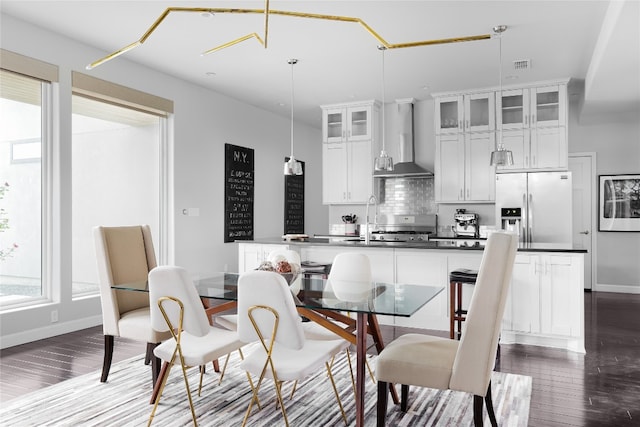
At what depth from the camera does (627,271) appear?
7195 millimetres

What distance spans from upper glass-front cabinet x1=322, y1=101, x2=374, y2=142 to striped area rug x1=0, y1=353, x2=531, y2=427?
4.66m


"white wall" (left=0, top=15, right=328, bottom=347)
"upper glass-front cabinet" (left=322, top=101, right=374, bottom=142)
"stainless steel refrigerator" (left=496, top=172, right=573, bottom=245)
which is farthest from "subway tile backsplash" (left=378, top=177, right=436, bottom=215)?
"white wall" (left=0, top=15, right=328, bottom=347)

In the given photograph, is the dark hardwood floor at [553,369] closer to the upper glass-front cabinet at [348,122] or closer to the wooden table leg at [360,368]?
the wooden table leg at [360,368]

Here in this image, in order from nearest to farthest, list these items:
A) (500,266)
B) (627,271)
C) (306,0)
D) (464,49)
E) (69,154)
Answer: (500,266) → (306,0) → (69,154) → (464,49) → (627,271)

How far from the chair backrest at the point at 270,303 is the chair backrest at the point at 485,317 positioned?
2.45 feet

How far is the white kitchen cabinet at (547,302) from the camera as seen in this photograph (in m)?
4.07

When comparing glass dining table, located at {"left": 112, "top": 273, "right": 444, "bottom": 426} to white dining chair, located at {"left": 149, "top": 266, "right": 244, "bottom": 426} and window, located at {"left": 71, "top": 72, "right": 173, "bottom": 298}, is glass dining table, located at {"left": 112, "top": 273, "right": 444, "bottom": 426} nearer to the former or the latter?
white dining chair, located at {"left": 149, "top": 266, "right": 244, "bottom": 426}

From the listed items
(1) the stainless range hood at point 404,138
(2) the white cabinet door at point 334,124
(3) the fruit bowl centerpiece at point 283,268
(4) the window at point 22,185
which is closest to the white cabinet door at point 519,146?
(1) the stainless range hood at point 404,138

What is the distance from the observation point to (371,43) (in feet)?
16.1

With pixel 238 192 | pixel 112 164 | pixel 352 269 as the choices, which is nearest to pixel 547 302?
pixel 352 269

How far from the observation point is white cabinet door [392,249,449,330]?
4590 millimetres

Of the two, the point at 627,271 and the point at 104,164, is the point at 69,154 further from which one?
the point at 627,271

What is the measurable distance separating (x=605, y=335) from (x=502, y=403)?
233cm

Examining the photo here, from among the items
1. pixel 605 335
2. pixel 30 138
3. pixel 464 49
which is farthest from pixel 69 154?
pixel 605 335
